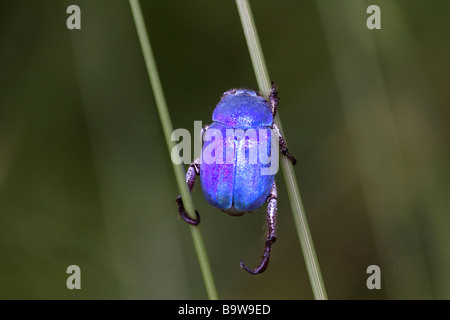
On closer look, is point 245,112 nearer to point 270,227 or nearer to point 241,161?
point 241,161

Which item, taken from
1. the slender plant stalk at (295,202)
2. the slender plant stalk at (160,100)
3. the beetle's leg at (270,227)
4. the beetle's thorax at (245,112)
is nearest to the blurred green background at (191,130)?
the beetle's thorax at (245,112)

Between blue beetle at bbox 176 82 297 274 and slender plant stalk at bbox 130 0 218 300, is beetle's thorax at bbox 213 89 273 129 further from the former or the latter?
slender plant stalk at bbox 130 0 218 300

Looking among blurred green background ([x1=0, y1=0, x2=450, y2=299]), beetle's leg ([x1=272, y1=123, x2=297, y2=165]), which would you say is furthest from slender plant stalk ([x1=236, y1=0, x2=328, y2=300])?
blurred green background ([x1=0, y1=0, x2=450, y2=299])

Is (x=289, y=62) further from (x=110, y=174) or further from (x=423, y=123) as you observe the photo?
(x=110, y=174)

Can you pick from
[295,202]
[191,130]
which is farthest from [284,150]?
[191,130]

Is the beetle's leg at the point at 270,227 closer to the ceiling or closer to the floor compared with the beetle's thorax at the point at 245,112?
closer to the floor

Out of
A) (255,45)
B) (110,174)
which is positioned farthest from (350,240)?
(255,45)

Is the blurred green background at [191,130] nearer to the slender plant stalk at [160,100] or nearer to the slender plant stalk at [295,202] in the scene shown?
the slender plant stalk at [295,202]
